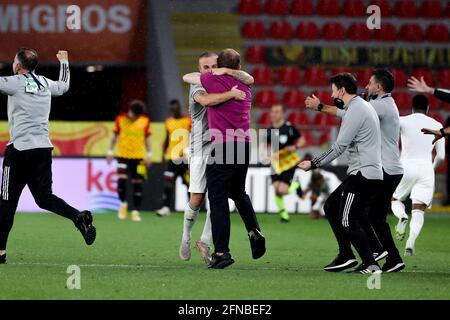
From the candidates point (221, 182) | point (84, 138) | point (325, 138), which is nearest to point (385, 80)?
point (221, 182)

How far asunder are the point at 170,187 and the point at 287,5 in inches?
344

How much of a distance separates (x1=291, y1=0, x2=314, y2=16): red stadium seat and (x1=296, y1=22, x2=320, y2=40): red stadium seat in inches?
21.5

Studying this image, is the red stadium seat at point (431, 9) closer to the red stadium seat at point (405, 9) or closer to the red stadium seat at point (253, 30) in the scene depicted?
the red stadium seat at point (405, 9)

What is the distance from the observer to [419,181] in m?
13.1

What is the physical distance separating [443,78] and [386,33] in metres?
1.83

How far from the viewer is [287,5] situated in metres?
26.8

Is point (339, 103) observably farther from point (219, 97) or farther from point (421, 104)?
point (421, 104)

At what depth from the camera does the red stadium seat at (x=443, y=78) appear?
1006 inches

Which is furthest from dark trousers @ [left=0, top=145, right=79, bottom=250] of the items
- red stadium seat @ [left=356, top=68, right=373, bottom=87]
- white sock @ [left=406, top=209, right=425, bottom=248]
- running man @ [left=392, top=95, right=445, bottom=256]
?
red stadium seat @ [left=356, top=68, right=373, bottom=87]

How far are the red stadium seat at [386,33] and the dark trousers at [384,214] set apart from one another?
16.3 m
